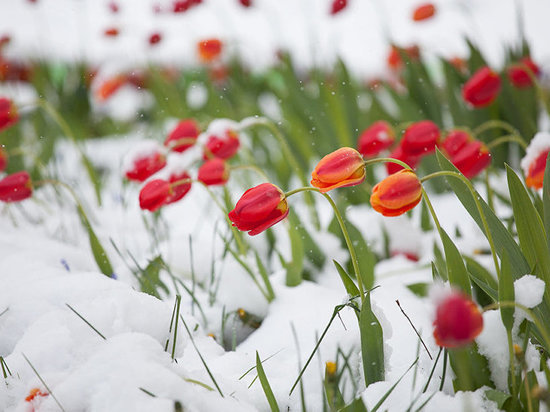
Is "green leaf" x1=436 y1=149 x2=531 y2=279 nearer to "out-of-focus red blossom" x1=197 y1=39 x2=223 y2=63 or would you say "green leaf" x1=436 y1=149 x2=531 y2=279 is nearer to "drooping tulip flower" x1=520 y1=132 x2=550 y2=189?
"drooping tulip flower" x1=520 y1=132 x2=550 y2=189

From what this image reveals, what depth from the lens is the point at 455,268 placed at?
59 cm

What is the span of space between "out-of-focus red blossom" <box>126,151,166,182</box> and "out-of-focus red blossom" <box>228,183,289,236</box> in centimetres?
43

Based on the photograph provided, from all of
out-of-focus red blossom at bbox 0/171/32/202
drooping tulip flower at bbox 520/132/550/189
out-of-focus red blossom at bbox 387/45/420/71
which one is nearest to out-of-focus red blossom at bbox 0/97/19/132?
out-of-focus red blossom at bbox 0/171/32/202

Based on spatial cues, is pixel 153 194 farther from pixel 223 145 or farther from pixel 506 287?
pixel 506 287

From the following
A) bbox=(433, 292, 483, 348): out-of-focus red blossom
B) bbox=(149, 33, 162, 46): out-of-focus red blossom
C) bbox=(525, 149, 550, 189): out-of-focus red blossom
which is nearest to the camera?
bbox=(433, 292, 483, 348): out-of-focus red blossom

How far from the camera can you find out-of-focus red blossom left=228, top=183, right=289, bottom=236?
60 cm

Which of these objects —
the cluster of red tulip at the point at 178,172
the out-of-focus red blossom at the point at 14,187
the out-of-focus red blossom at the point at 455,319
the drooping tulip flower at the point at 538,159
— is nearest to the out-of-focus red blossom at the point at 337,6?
the cluster of red tulip at the point at 178,172

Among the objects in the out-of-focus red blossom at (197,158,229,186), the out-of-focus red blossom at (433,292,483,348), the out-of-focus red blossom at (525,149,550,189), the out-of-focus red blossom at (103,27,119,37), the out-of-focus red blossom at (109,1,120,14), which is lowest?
the out-of-focus red blossom at (525,149,550,189)

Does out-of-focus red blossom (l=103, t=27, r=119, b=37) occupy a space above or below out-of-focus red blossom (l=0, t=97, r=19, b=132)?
above

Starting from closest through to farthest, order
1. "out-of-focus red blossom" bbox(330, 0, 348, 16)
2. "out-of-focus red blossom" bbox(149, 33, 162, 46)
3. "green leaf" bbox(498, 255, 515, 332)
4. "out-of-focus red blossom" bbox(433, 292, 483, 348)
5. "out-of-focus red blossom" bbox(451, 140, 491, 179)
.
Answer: "out-of-focus red blossom" bbox(433, 292, 483, 348) < "green leaf" bbox(498, 255, 515, 332) < "out-of-focus red blossom" bbox(451, 140, 491, 179) < "out-of-focus red blossom" bbox(330, 0, 348, 16) < "out-of-focus red blossom" bbox(149, 33, 162, 46)

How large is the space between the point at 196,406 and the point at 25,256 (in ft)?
2.02

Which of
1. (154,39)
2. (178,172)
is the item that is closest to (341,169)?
(178,172)

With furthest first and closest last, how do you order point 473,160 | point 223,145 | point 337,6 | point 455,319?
point 337,6, point 223,145, point 473,160, point 455,319

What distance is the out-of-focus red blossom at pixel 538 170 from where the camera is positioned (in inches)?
30.4
